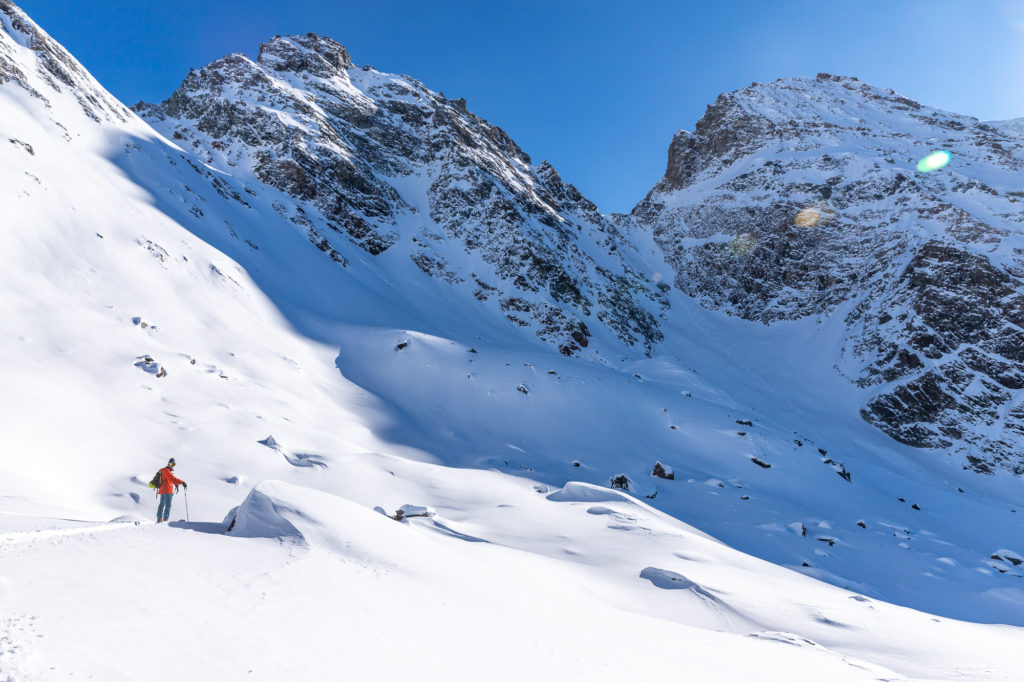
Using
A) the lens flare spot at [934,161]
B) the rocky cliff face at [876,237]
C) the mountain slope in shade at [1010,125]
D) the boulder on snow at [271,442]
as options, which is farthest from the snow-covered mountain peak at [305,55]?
the mountain slope in shade at [1010,125]

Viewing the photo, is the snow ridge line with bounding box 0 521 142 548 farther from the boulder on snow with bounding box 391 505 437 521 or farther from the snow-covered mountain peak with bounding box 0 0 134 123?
the snow-covered mountain peak with bounding box 0 0 134 123

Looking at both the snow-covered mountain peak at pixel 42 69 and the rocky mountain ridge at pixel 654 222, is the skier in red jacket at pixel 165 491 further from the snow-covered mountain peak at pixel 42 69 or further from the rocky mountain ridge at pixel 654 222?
the snow-covered mountain peak at pixel 42 69

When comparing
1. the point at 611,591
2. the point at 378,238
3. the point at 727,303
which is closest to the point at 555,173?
the point at 727,303

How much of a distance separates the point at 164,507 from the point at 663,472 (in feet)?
61.1

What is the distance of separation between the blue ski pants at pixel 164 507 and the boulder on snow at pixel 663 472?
18476 mm

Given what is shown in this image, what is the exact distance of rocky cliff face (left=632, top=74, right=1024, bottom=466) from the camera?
50.6m

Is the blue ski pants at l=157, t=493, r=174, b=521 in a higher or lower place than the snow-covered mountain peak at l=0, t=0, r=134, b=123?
lower

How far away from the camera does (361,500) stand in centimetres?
1266

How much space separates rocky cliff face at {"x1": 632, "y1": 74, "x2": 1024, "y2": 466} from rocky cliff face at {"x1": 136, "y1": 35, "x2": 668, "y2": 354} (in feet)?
→ 63.2

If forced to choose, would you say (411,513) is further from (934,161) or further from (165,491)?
(934,161)

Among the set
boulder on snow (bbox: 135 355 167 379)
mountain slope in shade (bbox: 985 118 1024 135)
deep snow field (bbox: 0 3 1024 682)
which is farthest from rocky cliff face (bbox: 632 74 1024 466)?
boulder on snow (bbox: 135 355 167 379)

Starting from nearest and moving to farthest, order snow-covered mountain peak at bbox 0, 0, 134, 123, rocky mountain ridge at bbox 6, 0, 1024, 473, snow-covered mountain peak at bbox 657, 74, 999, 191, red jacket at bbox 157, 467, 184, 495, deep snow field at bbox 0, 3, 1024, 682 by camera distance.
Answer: deep snow field at bbox 0, 3, 1024, 682
red jacket at bbox 157, 467, 184, 495
snow-covered mountain peak at bbox 0, 0, 134, 123
rocky mountain ridge at bbox 6, 0, 1024, 473
snow-covered mountain peak at bbox 657, 74, 999, 191

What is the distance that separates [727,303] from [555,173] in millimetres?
40806

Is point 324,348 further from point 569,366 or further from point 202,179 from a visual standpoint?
point 202,179
